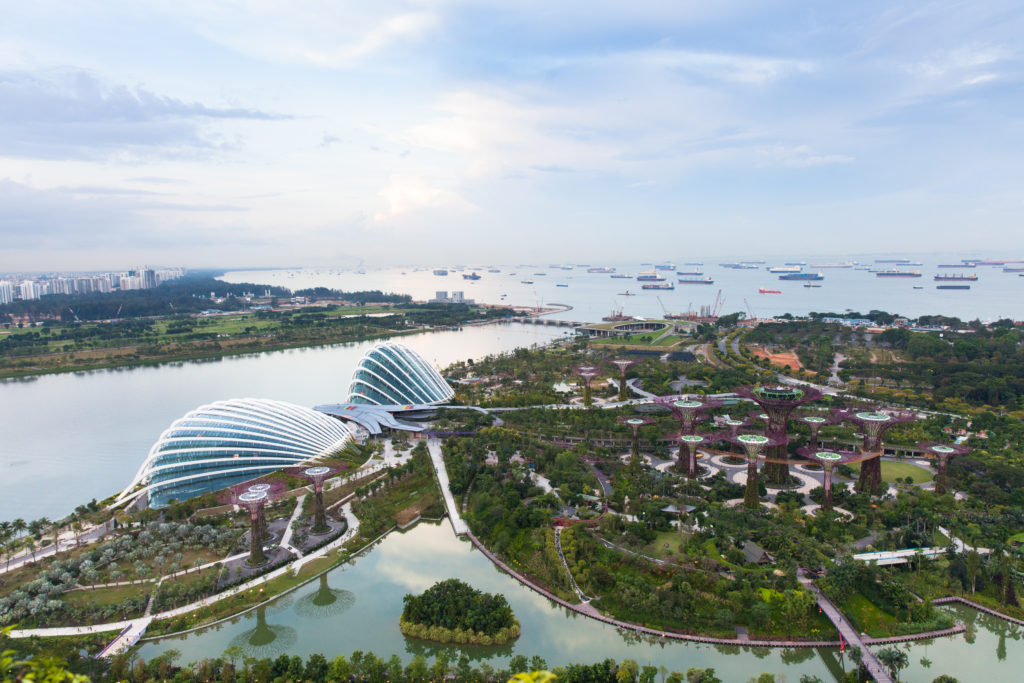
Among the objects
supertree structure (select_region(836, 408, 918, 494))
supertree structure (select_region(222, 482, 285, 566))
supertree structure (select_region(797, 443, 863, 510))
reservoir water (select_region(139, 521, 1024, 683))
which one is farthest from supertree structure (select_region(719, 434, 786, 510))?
supertree structure (select_region(222, 482, 285, 566))

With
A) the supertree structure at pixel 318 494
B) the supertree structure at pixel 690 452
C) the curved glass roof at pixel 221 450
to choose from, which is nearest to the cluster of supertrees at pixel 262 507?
the supertree structure at pixel 318 494

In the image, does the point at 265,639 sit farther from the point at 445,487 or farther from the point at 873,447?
the point at 873,447

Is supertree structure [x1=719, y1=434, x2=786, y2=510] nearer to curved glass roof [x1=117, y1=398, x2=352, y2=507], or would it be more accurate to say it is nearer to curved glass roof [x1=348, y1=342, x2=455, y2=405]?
curved glass roof [x1=117, y1=398, x2=352, y2=507]

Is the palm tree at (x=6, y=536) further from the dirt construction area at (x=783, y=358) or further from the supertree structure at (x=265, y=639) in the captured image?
the dirt construction area at (x=783, y=358)

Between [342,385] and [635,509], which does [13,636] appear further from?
[342,385]

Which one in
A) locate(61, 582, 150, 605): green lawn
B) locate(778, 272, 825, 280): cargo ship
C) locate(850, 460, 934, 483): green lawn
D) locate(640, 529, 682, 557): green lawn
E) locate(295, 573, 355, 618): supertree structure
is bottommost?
locate(850, 460, 934, 483): green lawn

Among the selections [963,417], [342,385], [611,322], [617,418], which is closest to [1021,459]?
[963,417]
